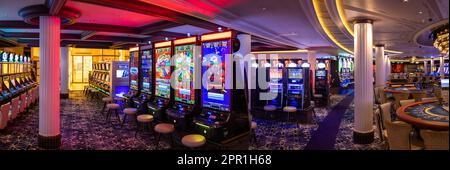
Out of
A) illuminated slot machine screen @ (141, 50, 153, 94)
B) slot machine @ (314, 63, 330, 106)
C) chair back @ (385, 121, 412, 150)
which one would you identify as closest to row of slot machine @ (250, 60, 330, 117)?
slot machine @ (314, 63, 330, 106)

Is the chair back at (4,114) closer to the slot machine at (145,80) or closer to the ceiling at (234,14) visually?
the ceiling at (234,14)

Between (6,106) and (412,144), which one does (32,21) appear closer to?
(6,106)

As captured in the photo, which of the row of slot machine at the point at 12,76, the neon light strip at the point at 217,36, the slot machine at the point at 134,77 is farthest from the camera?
the row of slot machine at the point at 12,76

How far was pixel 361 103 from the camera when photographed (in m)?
5.14

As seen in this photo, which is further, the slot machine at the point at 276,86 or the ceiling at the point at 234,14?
the slot machine at the point at 276,86

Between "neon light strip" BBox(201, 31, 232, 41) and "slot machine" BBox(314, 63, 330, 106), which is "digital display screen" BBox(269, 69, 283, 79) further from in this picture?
"neon light strip" BBox(201, 31, 232, 41)

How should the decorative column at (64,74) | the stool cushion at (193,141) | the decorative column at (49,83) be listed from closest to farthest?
the stool cushion at (193,141), the decorative column at (49,83), the decorative column at (64,74)

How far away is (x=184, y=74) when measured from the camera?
4645mm

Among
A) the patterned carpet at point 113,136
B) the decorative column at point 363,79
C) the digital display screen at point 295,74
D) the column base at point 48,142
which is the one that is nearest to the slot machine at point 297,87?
the digital display screen at point 295,74

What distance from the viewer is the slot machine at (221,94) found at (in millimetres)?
3822

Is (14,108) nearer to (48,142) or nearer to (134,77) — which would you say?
(48,142)

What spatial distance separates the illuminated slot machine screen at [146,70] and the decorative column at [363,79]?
3934 millimetres

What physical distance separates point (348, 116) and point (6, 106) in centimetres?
789

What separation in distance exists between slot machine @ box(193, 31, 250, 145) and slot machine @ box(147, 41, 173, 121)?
985 millimetres
